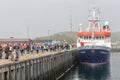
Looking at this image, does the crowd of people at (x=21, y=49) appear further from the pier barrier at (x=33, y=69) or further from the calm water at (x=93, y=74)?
the calm water at (x=93, y=74)

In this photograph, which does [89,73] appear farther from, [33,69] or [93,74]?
[33,69]

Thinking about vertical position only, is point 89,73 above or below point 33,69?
below

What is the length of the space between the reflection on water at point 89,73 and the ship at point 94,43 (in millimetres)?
1695

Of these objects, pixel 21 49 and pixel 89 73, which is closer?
pixel 21 49

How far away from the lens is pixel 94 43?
71062 mm

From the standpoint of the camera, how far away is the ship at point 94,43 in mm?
67000

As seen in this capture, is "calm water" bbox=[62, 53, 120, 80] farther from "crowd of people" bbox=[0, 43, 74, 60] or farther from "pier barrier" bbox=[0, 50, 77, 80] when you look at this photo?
"crowd of people" bbox=[0, 43, 74, 60]

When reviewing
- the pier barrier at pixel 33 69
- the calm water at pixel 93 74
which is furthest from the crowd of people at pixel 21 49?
the calm water at pixel 93 74

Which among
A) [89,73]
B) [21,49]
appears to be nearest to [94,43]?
[89,73]

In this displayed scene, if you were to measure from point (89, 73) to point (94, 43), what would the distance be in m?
14.2

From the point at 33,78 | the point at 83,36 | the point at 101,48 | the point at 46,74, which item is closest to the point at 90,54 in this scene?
the point at 101,48

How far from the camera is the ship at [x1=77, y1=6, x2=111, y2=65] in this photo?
67.0m

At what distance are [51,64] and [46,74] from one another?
4535mm

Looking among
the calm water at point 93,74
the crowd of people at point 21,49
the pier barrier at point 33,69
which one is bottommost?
the calm water at point 93,74
